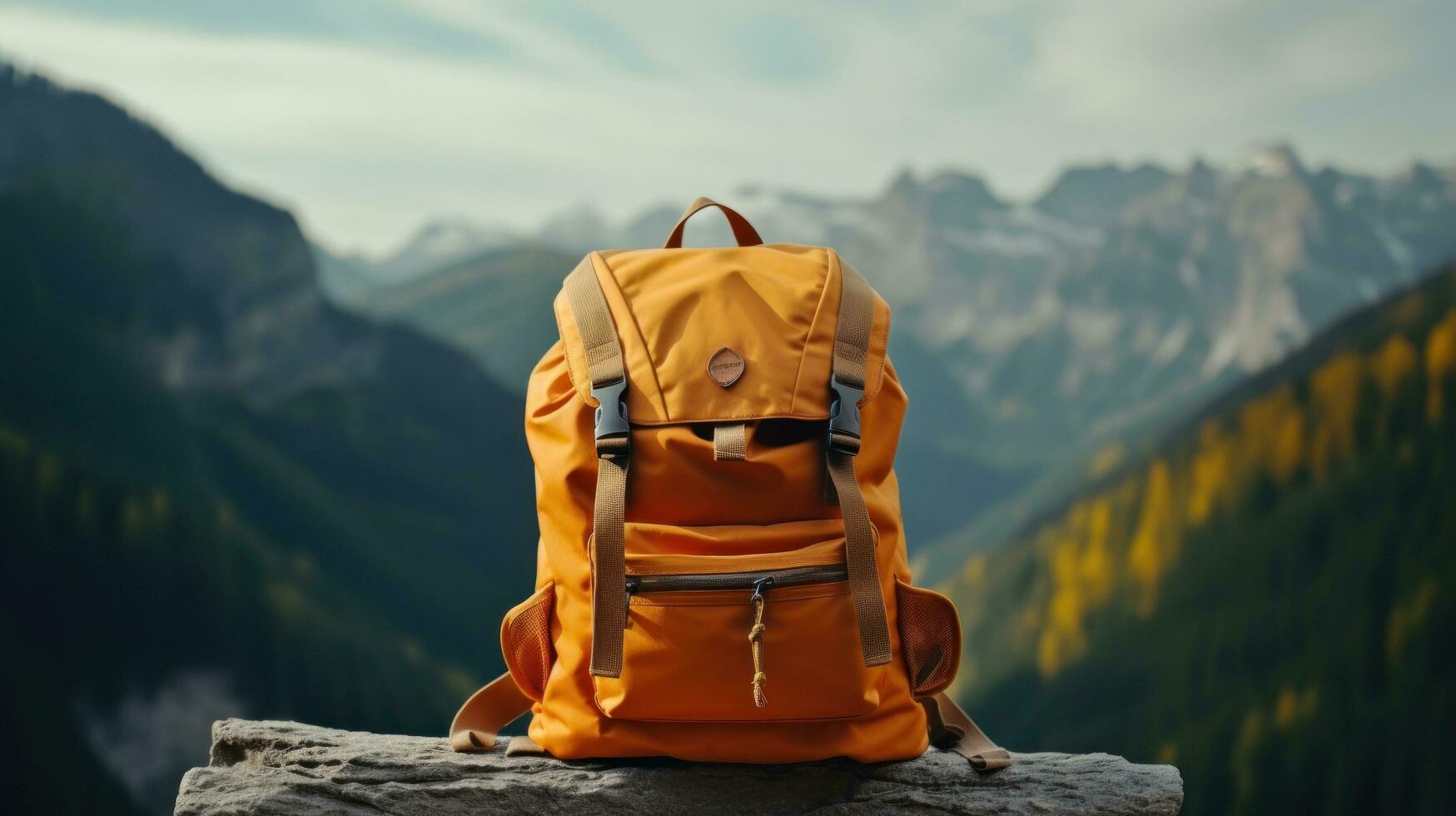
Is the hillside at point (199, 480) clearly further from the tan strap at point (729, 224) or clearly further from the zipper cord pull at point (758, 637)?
the zipper cord pull at point (758, 637)

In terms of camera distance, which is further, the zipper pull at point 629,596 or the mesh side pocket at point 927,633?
the mesh side pocket at point 927,633

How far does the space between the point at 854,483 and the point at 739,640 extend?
381mm

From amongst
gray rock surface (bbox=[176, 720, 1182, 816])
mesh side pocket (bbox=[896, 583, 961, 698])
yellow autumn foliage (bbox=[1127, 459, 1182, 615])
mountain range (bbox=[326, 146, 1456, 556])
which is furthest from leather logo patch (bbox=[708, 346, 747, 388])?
mountain range (bbox=[326, 146, 1456, 556])

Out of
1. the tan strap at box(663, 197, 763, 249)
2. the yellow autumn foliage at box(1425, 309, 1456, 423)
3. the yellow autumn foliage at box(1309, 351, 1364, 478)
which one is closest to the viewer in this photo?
the tan strap at box(663, 197, 763, 249)

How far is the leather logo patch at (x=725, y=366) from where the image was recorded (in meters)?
2.29

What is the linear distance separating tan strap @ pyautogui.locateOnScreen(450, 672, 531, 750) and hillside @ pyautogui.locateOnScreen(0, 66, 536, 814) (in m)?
25.2

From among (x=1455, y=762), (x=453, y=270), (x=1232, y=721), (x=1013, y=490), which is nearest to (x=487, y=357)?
(x=453, y=270)

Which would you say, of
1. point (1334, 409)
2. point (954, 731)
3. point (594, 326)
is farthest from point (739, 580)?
point (1334, 409)

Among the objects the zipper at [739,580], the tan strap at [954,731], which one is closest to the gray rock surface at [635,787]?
the tan strap at [954,731]

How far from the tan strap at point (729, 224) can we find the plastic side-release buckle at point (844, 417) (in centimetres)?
58

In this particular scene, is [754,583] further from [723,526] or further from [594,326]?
[594,326]

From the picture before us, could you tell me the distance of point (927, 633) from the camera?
8.07 feet

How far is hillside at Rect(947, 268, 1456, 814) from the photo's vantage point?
2419 centimetres

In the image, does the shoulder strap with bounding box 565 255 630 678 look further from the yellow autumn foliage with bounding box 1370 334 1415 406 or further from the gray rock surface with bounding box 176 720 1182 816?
the yellow autumn foliage with bounding box 1370 334 1415 406
